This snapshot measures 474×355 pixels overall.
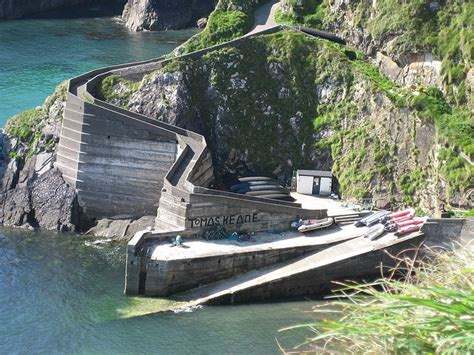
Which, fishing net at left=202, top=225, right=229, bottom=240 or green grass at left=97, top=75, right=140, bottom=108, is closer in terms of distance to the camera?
fishing net at left=202, top=225, right=229, bottom=240

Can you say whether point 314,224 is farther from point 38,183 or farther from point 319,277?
point 38,183

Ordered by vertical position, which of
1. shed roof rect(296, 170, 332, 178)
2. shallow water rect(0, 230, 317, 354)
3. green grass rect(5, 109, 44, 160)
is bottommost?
shallow water rect(0, 230, 317, 354)

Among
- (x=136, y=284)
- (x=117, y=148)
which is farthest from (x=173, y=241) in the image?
(x=117, y=148)

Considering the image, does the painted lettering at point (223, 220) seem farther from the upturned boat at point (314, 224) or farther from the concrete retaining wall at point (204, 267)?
the upturned boat at point (314, 224)

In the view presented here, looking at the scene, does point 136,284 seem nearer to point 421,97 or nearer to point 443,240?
point 443,240

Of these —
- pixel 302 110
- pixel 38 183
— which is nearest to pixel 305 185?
pixel 302 110

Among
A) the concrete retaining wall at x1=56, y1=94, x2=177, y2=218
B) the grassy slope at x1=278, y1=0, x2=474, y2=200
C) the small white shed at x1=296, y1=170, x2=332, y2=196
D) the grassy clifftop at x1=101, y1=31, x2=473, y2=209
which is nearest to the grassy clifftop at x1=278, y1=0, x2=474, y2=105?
the grassy slope at x1=278, y1=0, x2=474, y2=200

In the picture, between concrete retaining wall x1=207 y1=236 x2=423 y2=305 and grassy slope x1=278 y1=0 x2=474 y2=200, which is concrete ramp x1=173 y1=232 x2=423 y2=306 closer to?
concrete retaining wall x1=207 y1=236 x2=423 y2=305

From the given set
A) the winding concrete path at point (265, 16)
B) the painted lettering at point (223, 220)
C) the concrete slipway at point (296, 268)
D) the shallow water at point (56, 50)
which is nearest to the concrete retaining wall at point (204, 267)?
the concrete slipway at point (296, 268)
